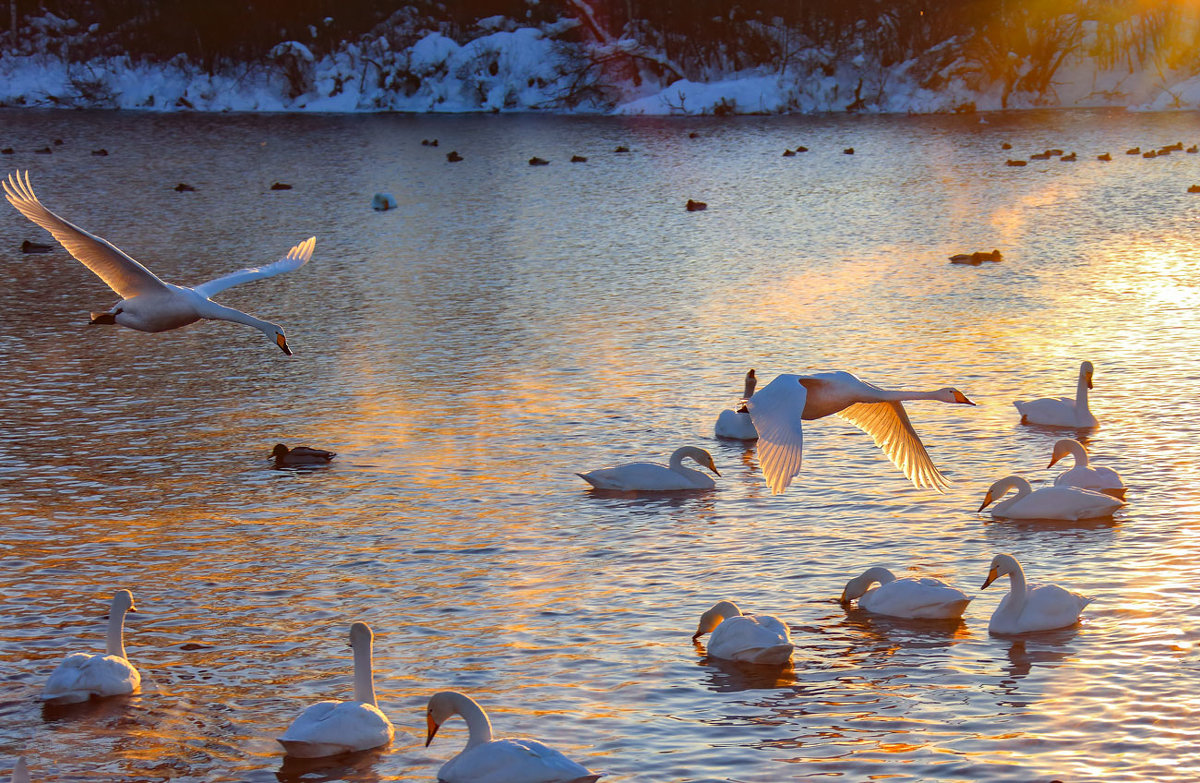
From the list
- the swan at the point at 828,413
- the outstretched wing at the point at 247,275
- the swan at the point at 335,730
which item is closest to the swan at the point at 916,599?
the swan at the point at 828,413

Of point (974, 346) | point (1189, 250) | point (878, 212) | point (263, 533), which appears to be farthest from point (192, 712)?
point (878, 212)

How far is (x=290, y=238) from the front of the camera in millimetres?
36562

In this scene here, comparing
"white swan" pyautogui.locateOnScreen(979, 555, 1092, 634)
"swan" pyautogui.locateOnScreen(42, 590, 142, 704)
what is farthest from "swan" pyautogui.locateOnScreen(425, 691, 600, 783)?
"white swan" pyautogui.locateOnScreen(979, 555, 1092, 634)

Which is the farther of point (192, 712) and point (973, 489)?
point (973, 489)

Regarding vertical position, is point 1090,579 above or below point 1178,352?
below

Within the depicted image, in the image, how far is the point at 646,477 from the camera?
49.7ft

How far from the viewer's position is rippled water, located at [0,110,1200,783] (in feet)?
32.0

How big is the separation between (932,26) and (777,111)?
12968mm

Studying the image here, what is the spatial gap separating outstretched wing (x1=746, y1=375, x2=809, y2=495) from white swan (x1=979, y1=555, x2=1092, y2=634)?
2.13 meters

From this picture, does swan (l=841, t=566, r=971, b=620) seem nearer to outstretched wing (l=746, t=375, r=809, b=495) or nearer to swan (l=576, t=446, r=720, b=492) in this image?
outstretched wing (l=746, t=375, r=809, b=495)

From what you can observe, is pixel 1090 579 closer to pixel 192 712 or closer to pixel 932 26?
pixel 192 712

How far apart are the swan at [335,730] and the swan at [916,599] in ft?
13.6

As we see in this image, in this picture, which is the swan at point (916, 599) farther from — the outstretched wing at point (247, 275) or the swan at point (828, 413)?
the outstretched wing at point (247, 275)

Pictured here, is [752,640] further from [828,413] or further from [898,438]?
[898,438]
